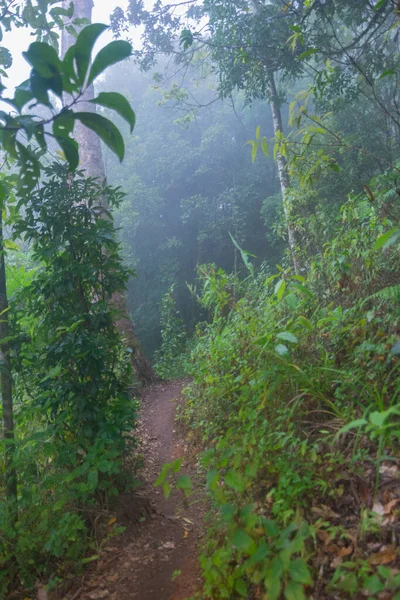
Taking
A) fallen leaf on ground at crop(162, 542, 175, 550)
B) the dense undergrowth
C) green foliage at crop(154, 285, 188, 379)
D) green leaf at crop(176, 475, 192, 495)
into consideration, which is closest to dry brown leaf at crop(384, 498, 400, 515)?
the dense undergrowth

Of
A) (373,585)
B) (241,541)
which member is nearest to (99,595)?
(241,541)

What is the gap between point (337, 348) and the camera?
340 centimetres

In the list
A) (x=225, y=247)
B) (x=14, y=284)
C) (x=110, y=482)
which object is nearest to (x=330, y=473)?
(x=110, y=482)

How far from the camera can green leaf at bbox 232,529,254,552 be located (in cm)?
190

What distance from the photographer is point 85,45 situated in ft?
4.24

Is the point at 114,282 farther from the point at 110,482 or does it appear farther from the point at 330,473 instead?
the point at 330,473

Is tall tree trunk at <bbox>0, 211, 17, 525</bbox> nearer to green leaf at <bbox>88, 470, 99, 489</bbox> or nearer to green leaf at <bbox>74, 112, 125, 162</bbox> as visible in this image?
green leaf at <bbox>88, 470, 99, 489</bbox>

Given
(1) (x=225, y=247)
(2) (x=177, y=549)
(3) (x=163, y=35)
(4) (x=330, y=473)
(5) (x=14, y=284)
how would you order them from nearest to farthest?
(4) (x=330, y=473), (2) (x=177, y=549), (5) (x=14, y=284), (3) (x=163, y=35), (1) (x=225, y=247)

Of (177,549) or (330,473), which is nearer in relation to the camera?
(330,473)

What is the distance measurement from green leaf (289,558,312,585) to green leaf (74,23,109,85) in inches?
78.2

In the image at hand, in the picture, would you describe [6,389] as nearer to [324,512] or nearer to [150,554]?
[150,554]

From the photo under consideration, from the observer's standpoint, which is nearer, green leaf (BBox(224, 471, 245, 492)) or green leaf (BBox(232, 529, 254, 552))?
green leaf (BBox(232, 529, 254, 552))

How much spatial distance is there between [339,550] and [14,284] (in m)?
3.99

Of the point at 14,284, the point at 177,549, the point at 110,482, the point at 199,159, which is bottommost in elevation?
the point at 177,549
